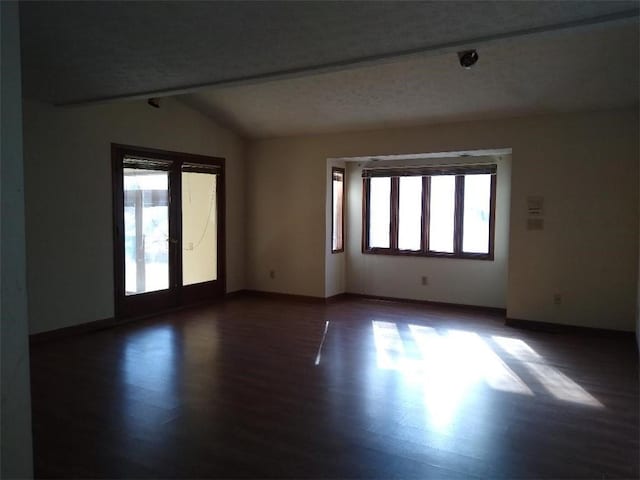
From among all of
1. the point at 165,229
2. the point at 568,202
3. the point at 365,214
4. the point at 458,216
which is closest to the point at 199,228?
the point at 165,229

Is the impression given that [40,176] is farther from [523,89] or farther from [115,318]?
[523,89]

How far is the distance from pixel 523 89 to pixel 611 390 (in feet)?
9.79

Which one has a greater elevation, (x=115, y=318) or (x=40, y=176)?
(x=40, y=176)

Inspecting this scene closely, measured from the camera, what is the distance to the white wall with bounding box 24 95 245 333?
5008 millimetres

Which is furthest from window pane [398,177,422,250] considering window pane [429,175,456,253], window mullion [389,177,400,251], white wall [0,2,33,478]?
white wall [0,2,33,478]

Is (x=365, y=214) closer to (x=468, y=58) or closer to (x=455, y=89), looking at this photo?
(x=455, y=89)

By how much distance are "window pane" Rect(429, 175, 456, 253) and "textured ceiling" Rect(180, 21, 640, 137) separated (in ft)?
3.82

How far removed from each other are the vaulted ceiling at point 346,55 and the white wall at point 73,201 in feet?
1.45

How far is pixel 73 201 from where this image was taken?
5.36 m

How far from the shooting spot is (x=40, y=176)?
5.03m

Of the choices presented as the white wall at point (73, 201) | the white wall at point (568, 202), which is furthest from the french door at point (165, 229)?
the white wall at point (568, 202)

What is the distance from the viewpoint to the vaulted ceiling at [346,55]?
2.90 meters

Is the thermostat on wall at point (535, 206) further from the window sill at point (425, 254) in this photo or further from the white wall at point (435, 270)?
the window sill at point (425, 254)

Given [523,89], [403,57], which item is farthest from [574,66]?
[403,57]
